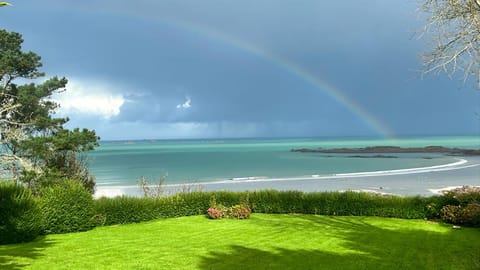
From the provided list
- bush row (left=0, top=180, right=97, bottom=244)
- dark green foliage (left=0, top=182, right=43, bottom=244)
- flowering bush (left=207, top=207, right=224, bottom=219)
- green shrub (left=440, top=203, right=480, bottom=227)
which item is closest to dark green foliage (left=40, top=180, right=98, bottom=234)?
bush row (left=0, top=180, right=97, bottom=244)

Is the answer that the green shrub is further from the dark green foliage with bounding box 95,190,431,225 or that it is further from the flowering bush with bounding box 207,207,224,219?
the flowering bush with bounding box 207,207,224,219

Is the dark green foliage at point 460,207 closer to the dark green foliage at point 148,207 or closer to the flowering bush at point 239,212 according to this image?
the flowering bush at point 239,212

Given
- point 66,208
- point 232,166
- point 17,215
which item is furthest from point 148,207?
point 232,166

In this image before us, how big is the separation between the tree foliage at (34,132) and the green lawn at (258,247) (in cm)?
551

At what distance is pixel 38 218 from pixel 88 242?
250 centimetres

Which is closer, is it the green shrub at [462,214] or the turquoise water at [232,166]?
the green shrub at [462,214]

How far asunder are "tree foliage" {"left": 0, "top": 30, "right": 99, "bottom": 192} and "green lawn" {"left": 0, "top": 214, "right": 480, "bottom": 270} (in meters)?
5.51

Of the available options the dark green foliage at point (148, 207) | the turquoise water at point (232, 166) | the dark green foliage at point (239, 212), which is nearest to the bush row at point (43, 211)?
the dark green foliage at point (148, 207)

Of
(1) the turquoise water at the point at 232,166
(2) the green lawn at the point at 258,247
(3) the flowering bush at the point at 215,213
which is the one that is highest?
(1) the turquoise water at the point at 232,166

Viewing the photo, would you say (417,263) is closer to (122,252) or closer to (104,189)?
(122,252)

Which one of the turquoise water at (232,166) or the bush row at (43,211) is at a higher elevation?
the turquoise water at (232,166)

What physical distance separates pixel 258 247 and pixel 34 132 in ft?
53.5

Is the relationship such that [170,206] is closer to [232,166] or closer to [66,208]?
[66,208]

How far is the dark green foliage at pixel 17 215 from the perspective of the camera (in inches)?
535
